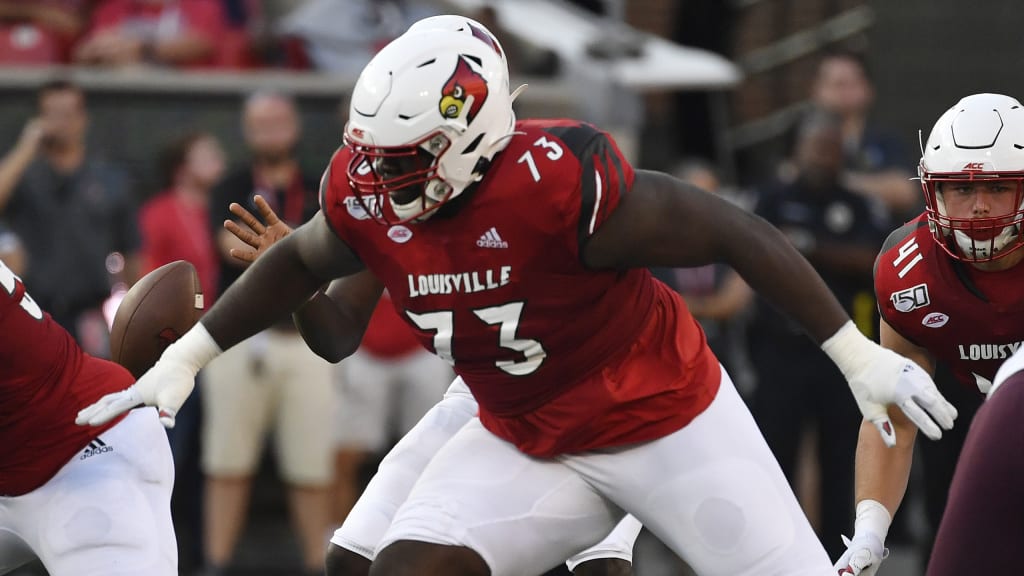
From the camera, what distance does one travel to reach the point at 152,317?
16.1 ft

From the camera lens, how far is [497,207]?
4082 mm

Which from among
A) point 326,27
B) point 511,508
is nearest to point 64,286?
point 326,27

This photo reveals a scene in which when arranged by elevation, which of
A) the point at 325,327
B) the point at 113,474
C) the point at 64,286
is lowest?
the point at 64,286

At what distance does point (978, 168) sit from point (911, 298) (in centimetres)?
41

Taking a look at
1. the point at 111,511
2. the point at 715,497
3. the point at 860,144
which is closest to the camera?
the point at 715,497

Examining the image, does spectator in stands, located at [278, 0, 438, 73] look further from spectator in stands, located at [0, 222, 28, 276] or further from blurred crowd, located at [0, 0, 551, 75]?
spectator in stands, located at [0, 222, 28, 276]

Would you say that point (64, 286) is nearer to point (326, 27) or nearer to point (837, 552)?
point (326, 27)

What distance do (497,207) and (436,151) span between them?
0.66ft

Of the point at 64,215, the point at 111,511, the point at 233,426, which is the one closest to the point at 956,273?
Answer: the point at 111,511

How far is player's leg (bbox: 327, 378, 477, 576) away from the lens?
4566 millimetres

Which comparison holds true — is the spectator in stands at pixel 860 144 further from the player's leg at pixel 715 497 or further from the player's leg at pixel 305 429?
the player's leg at pixel 715 497

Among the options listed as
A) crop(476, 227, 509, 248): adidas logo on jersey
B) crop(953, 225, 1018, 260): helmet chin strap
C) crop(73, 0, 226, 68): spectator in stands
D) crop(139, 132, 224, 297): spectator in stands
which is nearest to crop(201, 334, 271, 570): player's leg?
crop(139, 132, 224, 297): spectator in stands

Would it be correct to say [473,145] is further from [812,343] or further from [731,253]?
[812,343]

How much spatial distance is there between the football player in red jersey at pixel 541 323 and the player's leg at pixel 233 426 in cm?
334
